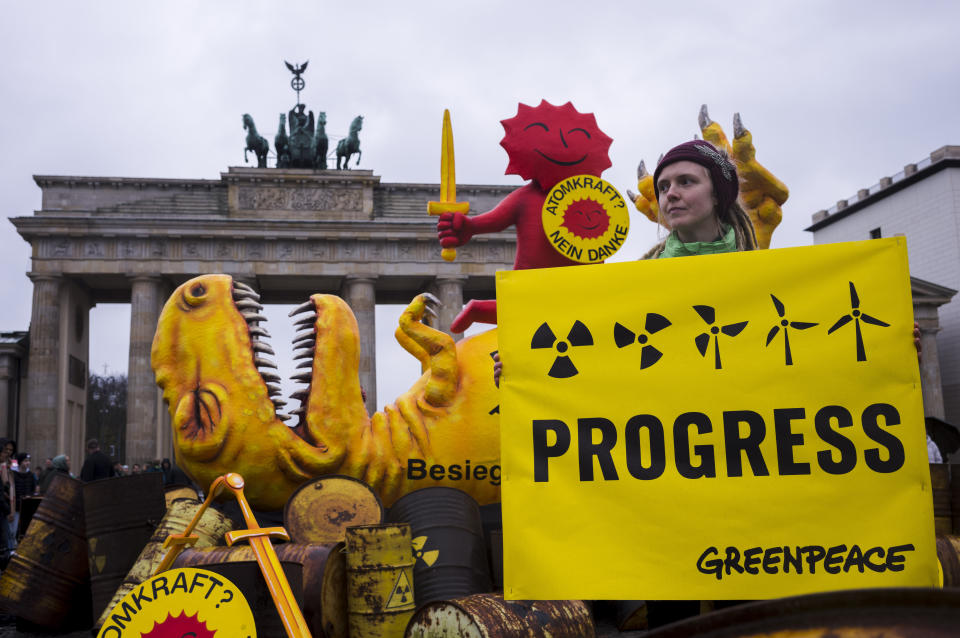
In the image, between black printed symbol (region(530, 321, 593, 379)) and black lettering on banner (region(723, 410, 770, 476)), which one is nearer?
black lettering on banner (region(723, 410, 770, 476))

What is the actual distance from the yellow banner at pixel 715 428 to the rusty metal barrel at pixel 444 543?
9.82 feet

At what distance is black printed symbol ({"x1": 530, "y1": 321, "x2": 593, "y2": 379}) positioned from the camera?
2252mm

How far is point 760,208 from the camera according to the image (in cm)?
639

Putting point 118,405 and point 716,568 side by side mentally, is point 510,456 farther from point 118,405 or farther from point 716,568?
point 118,405

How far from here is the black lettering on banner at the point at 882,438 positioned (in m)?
2.03

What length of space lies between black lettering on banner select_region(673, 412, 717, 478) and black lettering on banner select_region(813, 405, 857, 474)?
26 centimetres

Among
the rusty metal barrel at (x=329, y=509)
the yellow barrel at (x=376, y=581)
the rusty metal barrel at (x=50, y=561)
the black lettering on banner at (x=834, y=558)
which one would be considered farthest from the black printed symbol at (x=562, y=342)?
the rusty metal barrel at (x=50, y=561)

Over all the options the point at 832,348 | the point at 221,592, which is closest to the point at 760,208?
the point at 832,348

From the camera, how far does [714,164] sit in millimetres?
2912

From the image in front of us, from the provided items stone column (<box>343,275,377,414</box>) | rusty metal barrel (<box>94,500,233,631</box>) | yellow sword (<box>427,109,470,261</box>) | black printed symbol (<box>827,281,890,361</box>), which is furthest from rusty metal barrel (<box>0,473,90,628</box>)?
stone column (<box>343,275,377,414</box>)

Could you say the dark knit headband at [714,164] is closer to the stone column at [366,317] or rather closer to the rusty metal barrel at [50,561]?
the rusty metal barrel at [50,561]

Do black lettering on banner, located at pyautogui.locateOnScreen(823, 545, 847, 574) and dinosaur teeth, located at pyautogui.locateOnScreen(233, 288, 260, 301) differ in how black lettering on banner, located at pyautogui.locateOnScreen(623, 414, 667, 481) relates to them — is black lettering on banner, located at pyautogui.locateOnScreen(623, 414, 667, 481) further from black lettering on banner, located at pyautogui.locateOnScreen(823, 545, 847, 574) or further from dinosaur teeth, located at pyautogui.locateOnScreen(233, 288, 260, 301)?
dinosaur teeth, located at pyautogui.locateOnScreen(233, 288, 260, 301)

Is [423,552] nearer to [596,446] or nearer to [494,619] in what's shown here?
[494,619]

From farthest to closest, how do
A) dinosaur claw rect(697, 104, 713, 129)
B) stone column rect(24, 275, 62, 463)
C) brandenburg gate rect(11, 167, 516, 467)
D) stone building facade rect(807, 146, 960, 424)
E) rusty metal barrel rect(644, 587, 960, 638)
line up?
brandenburg gate rect(11, 167, 516, 467) < stone building facade rect(807, 146, 960, 424) < stone column rect(24, 275, 62, 463) < dinosaur claw rect(697, 104, 713, 129) < rusty metal barrel rect(644, 587, 960, 638)
